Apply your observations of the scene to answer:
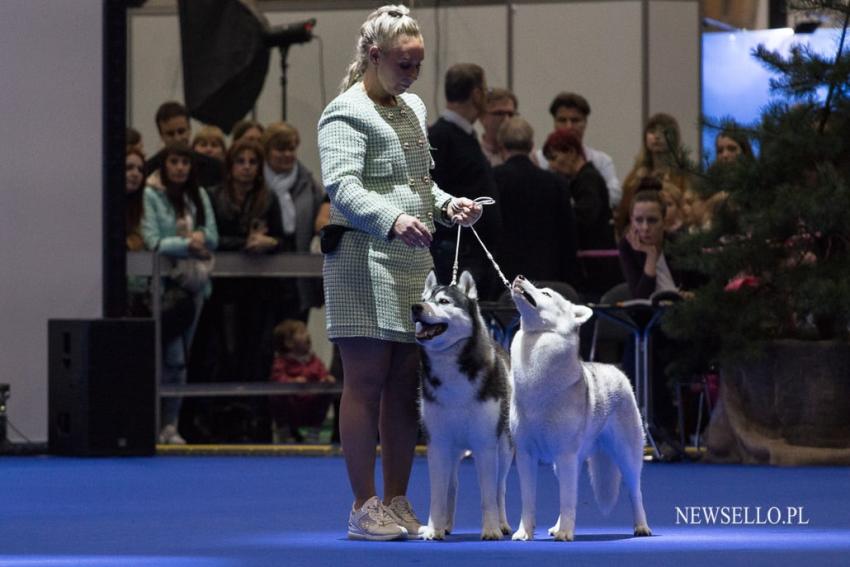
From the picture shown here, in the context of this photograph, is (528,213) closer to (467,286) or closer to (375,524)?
(467,286)

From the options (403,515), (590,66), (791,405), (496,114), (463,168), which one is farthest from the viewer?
→ (590,66)

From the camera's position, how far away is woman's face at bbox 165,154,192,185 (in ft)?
32.4

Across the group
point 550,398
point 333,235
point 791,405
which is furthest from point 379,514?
point 791,405

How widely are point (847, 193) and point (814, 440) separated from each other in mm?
1260

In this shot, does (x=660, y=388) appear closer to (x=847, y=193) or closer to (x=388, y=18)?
(x=847, y=193)

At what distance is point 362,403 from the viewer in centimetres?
530

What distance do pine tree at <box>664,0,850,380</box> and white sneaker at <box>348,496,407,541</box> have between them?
155 inches

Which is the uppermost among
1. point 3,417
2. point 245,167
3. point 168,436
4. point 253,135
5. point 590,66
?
point 590,66

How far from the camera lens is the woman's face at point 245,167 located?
10.0 meters

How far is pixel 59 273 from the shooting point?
9.67m

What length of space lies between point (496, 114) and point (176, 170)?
192cm

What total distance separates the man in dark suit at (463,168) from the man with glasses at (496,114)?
3.97ft

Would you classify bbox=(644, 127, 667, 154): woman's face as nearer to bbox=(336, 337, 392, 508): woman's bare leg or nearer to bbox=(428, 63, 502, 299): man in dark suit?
bbox=(428, 63, 502, 299): man in dark suit

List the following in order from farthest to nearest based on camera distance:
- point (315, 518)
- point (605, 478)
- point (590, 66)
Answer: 1. point (590, 66)
2. point (315, 518)
3. point (605, 478)
